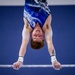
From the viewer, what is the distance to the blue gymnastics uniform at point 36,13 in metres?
2.72

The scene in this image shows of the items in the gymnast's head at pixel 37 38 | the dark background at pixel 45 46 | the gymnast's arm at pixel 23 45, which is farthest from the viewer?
the dark background at pixel 45 46

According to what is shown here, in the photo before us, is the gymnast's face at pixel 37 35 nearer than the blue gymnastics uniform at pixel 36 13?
Yes

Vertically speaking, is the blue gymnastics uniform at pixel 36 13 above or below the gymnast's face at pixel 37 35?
above

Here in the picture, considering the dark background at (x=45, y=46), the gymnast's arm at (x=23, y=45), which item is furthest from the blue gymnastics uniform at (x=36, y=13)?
the dark background at (x=45, y=46)

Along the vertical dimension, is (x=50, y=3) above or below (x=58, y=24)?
above

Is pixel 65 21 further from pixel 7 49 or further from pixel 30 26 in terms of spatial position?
pixel 30 26

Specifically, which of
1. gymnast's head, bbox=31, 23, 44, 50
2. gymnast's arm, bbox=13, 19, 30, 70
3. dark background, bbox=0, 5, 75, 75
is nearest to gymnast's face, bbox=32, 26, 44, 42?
gymnast's head, bbox=31, 23, 44, 50

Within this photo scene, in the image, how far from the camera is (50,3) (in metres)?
4.54

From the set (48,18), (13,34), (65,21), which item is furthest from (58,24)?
(48,18)

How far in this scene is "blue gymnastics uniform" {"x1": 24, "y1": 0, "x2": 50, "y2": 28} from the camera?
2719mm

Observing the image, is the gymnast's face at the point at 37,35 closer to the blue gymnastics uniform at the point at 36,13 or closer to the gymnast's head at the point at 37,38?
the gymnast's head at the point at 37,38

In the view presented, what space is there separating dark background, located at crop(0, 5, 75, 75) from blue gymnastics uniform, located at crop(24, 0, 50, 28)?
178 centimetres

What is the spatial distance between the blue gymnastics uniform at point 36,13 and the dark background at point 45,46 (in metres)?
1.78

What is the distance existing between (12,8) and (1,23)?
370mm
